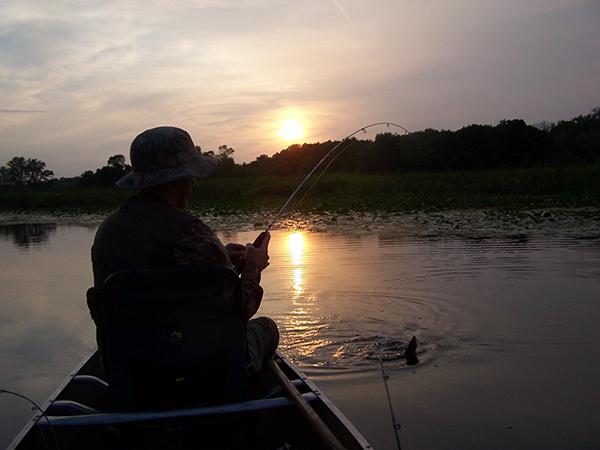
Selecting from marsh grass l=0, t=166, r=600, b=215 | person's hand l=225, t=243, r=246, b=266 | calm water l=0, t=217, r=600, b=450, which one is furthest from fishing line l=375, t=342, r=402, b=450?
marsh grass l=0, t=166, r=600, b=215

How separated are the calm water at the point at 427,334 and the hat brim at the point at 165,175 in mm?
1710

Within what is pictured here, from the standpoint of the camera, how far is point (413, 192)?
71.6ft

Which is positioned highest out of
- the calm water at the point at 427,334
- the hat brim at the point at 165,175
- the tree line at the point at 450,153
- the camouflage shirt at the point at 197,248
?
the tree line at the point at 450,153

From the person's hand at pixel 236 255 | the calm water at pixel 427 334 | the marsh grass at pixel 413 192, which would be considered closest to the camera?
the person's hand at pixel 236 255

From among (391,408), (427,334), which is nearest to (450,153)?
(427,334)

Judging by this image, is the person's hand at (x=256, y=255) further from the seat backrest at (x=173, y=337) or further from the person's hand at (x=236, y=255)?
the seat backrest at (x=173, y=337)

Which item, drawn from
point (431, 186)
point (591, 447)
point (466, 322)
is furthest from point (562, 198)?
point (591, 447)

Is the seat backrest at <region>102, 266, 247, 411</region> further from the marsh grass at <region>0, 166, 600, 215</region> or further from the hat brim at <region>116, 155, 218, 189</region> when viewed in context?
the marsh grass at <region>0, 166, 600, 215</region>

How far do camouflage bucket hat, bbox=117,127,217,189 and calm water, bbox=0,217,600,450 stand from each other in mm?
1758

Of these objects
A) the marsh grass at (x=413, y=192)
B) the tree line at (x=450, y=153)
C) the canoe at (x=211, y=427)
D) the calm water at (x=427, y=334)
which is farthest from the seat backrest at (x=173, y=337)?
the tree line at (x=450, y=153)

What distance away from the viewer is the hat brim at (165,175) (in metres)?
2.25

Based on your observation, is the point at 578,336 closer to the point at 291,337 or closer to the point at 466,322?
the point at 466,322

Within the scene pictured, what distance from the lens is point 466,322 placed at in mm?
4957

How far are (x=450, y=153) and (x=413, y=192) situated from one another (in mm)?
10008
